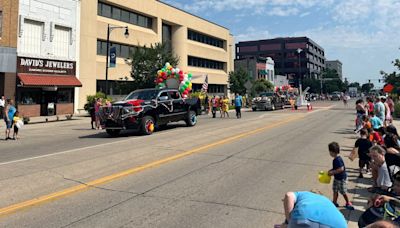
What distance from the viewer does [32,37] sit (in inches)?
1128

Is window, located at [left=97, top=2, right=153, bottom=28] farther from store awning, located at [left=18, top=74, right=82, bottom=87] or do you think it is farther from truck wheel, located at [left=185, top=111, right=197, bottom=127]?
truck wheel, located at [left=185, top=111, right=197, bottom=127]

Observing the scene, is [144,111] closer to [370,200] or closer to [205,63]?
[370,200]

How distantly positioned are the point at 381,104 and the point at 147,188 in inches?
436

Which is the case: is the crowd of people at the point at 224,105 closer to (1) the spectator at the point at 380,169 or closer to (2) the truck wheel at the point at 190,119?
(2) the truck wheel at the point at 190,119

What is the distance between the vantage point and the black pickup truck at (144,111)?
15.0 m

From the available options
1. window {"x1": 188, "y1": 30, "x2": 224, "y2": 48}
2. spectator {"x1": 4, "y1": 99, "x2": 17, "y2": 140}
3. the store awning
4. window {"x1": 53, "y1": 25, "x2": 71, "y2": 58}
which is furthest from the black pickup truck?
window {"x1": 188, "y1": 30, "x2": 224, "y2": 48}

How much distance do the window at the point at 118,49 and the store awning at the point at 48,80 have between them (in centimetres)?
610

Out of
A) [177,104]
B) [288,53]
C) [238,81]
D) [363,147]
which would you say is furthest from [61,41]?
[288,53]

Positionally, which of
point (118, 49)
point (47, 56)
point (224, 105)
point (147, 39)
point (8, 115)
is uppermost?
point (147, 39)

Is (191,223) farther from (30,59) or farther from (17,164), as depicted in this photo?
(30,59)

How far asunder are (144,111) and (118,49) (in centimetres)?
2568


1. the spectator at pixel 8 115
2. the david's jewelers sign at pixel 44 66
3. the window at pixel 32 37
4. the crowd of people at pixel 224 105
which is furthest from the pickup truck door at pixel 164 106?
the window at pixel 32 37

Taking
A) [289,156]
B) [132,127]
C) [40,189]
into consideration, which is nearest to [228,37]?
[132,127]

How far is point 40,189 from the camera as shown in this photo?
6.73 meters
